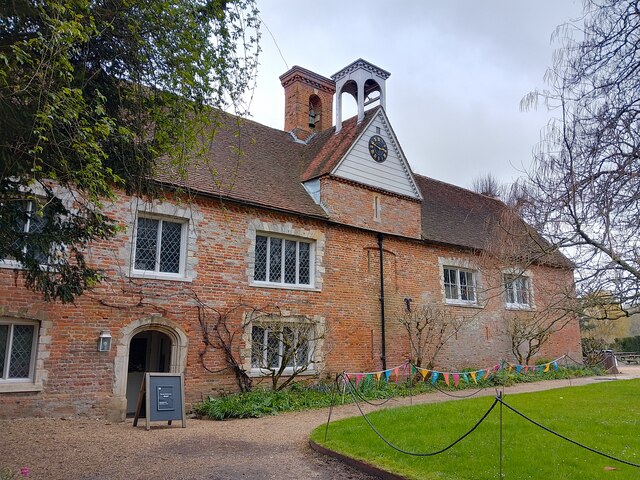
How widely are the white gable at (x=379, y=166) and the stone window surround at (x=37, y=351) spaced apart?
30.0 ft

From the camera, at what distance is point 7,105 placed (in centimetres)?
473

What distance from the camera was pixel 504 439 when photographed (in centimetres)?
745

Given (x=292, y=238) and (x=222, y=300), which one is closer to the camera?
(x=222, y=300)

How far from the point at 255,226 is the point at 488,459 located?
8.63m

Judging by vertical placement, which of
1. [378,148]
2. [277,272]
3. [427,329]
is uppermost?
[378,148]

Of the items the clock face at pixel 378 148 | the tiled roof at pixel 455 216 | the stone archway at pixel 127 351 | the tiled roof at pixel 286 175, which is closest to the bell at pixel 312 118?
the tiled roof at pixel 286 175

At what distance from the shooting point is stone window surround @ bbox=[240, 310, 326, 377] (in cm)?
1257

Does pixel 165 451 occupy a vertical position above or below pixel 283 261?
below

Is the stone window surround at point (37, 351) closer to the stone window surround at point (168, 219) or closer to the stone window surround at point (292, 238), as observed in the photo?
the stone window surround at point (168, 219)

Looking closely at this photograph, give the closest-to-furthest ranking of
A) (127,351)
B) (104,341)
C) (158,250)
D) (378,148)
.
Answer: (104,341) → (127,351) → (158,250) → (378,148)

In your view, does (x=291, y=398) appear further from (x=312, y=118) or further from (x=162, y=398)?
(x=312, y=118)

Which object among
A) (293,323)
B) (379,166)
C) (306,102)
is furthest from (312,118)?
(293,323)

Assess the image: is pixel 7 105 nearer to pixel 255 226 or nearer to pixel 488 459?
pixel 488 459

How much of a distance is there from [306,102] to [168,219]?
35.7 ft
